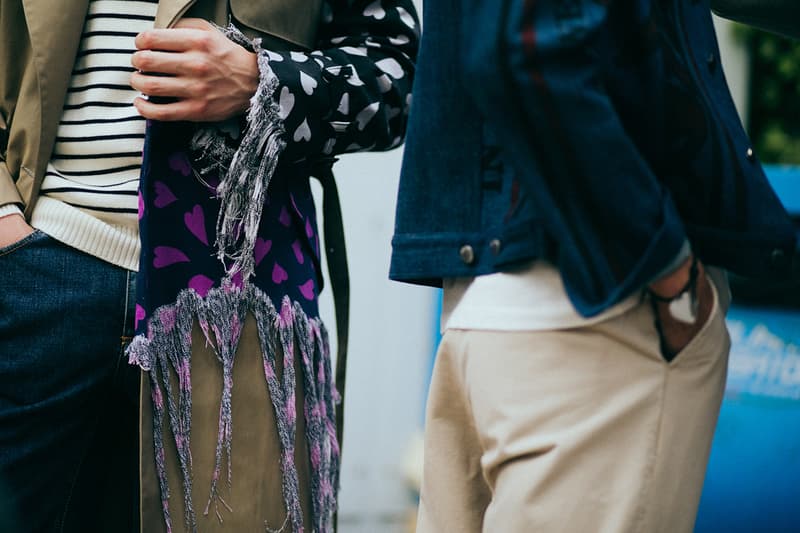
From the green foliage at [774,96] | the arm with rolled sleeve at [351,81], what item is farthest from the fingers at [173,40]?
the green foliage at [774,96]

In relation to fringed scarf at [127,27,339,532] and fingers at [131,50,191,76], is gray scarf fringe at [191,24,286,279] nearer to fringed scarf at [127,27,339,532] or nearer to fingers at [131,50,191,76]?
fringed scarf at [127,27,339,532]

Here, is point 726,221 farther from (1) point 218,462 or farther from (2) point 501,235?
(1) point 218,462

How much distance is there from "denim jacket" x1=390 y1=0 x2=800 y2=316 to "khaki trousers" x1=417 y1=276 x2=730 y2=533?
0.27 ft

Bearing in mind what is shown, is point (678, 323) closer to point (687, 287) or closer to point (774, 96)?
point (687, 287)

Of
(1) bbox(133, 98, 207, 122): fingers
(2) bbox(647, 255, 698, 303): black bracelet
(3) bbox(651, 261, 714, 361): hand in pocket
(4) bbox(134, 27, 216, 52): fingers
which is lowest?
(3) bbox(651, 261, 714, 361): hand in pocket

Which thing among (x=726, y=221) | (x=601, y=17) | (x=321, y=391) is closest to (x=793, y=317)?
(x=321, y=391)

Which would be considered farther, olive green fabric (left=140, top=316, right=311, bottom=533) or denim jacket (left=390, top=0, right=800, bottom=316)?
olive green fabric (left=140, top=316, right=311, bottom=533)

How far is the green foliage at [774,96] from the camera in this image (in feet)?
20.5

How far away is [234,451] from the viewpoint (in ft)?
5.88

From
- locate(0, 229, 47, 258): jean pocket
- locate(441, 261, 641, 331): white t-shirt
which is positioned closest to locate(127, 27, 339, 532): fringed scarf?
locate(0, 229, 47, 258): jean pocket

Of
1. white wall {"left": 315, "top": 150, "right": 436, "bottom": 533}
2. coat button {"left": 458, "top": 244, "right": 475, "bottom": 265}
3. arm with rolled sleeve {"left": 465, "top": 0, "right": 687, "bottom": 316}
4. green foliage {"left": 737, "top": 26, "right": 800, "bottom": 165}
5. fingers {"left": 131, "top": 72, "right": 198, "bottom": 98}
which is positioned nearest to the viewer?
arm with rolled sleeve {"left": 465, "top": 0, "right": 687, "bottom": 316}

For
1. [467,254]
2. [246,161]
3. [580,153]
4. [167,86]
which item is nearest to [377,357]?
[246,161]

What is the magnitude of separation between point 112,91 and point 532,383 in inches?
36.3

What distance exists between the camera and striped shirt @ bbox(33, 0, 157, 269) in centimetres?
173
